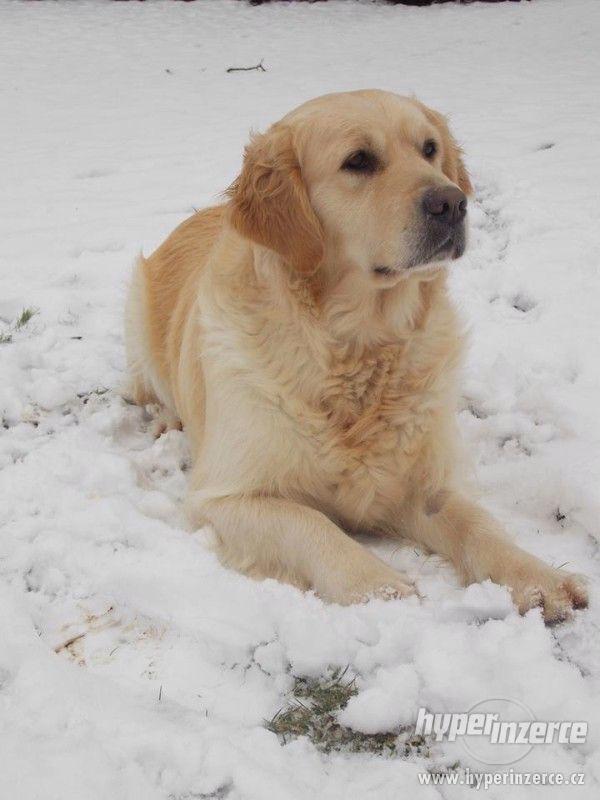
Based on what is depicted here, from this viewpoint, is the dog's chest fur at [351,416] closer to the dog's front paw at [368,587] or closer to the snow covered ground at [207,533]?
the snow covered ground at [207,533]

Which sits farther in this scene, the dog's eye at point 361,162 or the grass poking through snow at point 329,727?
the dog's eye at point 361,162

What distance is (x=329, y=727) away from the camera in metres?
1.98

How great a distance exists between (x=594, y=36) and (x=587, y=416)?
9.00 meters

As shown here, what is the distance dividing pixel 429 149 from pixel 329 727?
2001 mm

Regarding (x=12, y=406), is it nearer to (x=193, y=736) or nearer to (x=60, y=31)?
(x=193, y=736)

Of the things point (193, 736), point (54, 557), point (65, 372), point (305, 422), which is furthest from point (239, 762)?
point (65, 372)

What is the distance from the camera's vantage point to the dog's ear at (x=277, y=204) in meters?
2.73

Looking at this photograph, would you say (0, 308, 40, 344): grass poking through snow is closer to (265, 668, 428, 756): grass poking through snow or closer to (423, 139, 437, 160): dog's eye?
(423, 139, 437, 160): dog's eye

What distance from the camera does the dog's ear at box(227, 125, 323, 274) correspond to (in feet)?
8.96

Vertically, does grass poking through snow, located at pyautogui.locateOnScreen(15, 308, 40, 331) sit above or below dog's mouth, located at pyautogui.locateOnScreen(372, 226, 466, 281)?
below

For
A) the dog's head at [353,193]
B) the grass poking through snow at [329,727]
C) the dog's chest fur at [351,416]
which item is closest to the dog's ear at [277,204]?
the dog's head at [353,193]

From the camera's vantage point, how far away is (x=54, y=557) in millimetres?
2592

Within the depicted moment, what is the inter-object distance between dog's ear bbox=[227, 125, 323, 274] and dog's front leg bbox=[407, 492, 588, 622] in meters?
0.96

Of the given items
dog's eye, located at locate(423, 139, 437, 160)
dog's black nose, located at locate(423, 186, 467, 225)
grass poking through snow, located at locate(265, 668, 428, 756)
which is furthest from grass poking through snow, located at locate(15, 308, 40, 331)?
grass poking through snow, located at locate(265, 668, 428, 756)
